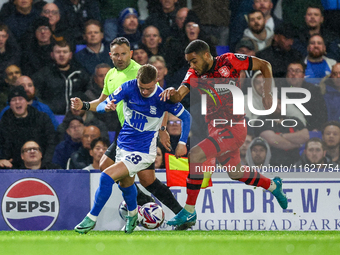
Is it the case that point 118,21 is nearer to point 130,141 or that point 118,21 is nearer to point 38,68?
point 38,68

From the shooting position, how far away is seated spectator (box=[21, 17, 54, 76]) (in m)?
7.71

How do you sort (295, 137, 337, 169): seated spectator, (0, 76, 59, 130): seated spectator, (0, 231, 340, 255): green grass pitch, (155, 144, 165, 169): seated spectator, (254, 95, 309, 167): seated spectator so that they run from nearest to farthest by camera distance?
1. (0, 231, 340, 255): green grass pitch
2. (295, 137, 337, 169): seated spectator
3. (155, 144, 165, 169): seated spectator
4. (254, 95, 309, 167): seated spectator
5. (0, 76, 59, 130): seated spectator

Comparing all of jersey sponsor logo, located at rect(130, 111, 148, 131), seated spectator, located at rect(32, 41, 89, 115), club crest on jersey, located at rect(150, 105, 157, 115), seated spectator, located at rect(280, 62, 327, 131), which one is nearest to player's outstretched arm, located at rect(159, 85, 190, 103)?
club crest on jersey, located at rect(150, 105, 157, 115)

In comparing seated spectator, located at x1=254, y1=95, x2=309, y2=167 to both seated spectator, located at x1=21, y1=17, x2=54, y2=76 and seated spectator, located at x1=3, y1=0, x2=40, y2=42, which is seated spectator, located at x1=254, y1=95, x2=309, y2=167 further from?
seated spectator, located at x1=3, y1=0, x2=40, y2=42

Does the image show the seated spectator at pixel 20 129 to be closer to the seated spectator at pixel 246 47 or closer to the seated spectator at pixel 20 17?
the seated spectator at pixel 20 17

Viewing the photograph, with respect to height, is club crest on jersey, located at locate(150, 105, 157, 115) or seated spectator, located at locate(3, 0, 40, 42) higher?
seated spectator, located at locate(3, 0, 40, 42)

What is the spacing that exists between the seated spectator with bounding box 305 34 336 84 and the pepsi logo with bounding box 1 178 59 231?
416 centimetres

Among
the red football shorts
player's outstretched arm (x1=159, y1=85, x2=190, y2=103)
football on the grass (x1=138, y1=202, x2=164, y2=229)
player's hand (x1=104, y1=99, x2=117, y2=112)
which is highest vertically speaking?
player's outstretched arm (x1=159, y1=85, x2=190, y2=103)

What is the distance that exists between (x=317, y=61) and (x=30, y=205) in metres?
4.67

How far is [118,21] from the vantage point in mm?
8023

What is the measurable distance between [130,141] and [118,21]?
315 centimetres

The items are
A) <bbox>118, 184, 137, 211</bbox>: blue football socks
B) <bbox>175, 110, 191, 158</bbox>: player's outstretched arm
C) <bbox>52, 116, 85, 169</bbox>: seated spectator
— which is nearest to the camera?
<bbox>175, 110, 191, 158</bbox>: player's outstretched arm

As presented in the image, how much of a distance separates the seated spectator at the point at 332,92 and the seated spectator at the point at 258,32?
1029 mm

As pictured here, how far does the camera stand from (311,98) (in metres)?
7.52
